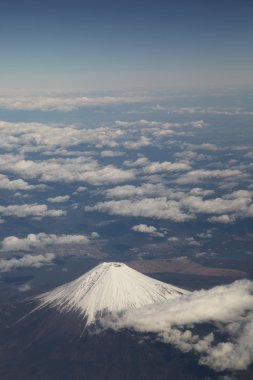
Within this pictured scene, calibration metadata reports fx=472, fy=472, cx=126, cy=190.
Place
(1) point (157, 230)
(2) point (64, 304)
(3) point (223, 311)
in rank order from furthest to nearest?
(1) point (157, 230) → (2) point (64, 304) → (3) point (223, 311)

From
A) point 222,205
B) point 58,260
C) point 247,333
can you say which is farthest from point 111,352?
point 222,205

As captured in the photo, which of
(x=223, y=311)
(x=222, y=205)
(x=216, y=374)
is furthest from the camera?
(x=222, y=205)

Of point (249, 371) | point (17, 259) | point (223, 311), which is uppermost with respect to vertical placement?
point (17, 259)

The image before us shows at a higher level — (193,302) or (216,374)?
(193,302)

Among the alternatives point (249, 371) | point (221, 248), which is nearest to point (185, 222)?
point (221, 248)

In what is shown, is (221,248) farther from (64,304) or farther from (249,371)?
(249,371)

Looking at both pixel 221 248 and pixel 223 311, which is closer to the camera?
pixel 223 311
